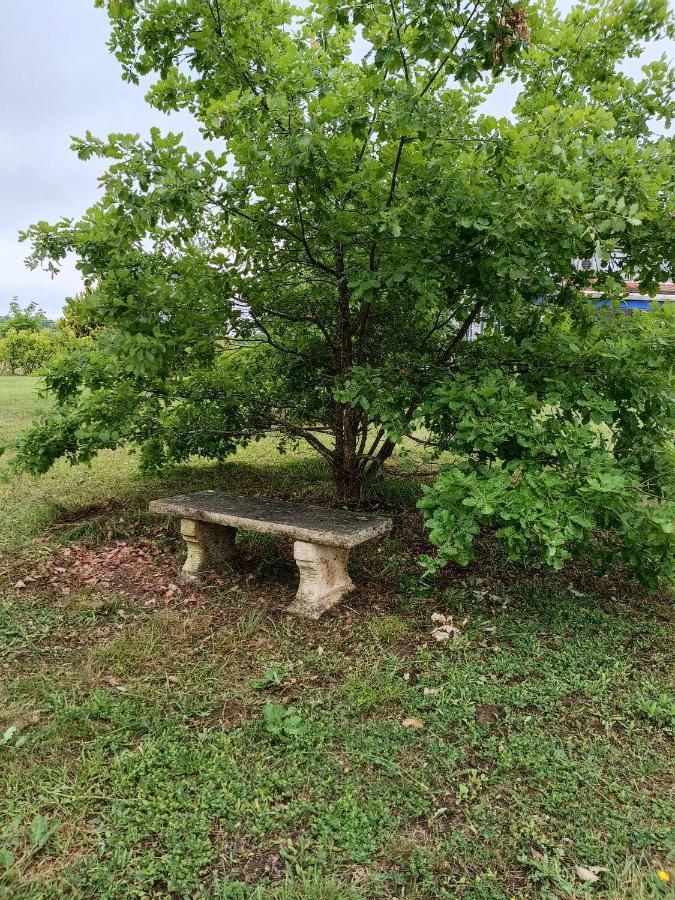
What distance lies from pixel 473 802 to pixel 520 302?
8.60ft

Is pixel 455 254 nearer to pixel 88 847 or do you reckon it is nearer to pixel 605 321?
pixel 605 321

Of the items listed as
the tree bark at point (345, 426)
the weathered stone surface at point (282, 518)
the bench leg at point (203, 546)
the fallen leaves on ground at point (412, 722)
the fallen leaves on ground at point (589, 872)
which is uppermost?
the tree bark at point (345, 426)

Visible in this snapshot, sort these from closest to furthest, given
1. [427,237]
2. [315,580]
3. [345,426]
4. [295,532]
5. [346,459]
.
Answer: [427,237], [295,532], [315,580], [345,426], [346,459]

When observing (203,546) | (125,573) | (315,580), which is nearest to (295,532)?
(315,580)

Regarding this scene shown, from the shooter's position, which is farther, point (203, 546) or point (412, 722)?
point (203, 546)

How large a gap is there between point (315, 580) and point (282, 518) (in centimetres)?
42

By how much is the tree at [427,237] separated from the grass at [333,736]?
0.59 meters

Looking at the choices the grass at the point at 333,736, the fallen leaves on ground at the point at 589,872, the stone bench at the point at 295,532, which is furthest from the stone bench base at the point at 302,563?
the fallen leaves on ground at the point at 589,872

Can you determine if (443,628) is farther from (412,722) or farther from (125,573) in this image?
(125,573)

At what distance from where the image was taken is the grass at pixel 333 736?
181cm

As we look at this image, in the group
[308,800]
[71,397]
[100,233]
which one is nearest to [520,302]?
[100,233]

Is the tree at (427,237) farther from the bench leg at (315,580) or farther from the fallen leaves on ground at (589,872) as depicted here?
the fallen leaves on ground at (589,872)

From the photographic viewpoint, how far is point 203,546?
153 inches

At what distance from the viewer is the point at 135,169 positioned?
2637 mm
